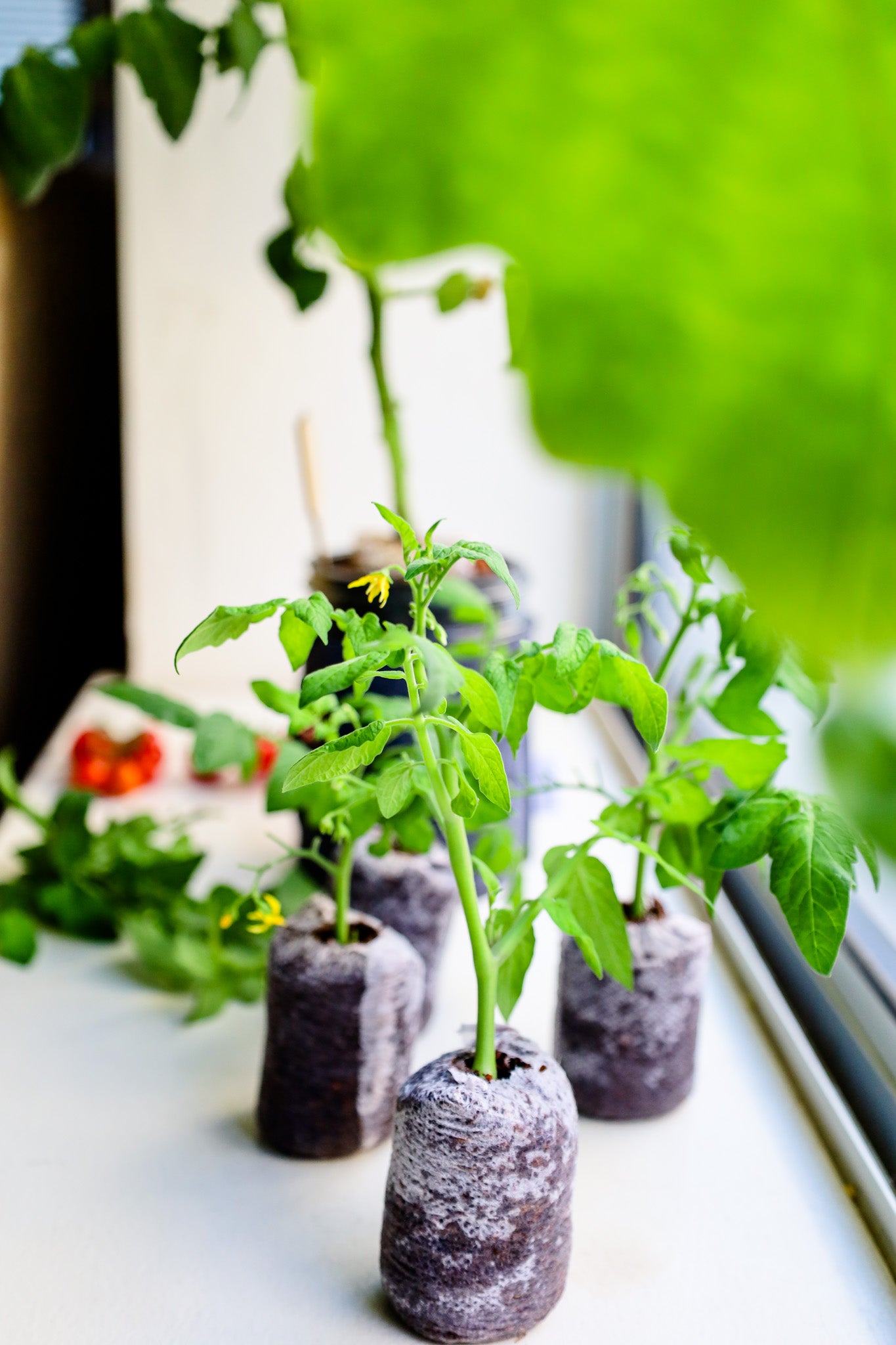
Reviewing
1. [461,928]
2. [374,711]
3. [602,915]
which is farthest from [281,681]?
[602,915]

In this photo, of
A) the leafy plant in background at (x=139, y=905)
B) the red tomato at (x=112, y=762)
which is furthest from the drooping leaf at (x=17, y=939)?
the red tomato at (x=112, y=762)

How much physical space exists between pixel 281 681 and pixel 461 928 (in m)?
0.78

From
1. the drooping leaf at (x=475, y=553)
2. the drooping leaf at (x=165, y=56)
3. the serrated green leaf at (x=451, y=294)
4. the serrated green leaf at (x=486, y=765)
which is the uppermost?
the drooping leaf at (x=165, y=56)

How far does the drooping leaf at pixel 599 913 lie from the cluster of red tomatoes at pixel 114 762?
0.69 m

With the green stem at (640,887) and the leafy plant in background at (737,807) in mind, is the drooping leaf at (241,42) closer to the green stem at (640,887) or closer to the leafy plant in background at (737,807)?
the leafy plant in background at (737,807)

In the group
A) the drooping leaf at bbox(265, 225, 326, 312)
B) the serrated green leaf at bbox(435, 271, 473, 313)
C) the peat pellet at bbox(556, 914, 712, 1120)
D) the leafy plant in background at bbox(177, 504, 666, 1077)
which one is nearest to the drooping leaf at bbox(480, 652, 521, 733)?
the leafy plant in background at bbox(177, 504, 666, 1077)

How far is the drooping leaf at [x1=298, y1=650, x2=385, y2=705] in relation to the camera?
447mm

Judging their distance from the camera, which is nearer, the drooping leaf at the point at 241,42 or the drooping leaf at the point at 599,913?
the drooping leaf at the point at 599,913

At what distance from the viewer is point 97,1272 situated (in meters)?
0.56

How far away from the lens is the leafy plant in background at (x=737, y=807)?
0.49 metres

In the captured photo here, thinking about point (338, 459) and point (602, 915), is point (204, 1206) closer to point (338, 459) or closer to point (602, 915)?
point (602, 915)

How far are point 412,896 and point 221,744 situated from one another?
178 mm

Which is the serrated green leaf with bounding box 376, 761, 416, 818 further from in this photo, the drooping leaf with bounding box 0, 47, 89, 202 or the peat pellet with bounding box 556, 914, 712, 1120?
the drooping leaf with bounding box 0, 47, 89, 202

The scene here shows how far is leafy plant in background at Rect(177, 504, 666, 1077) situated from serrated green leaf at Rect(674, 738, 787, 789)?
0.20 ft
